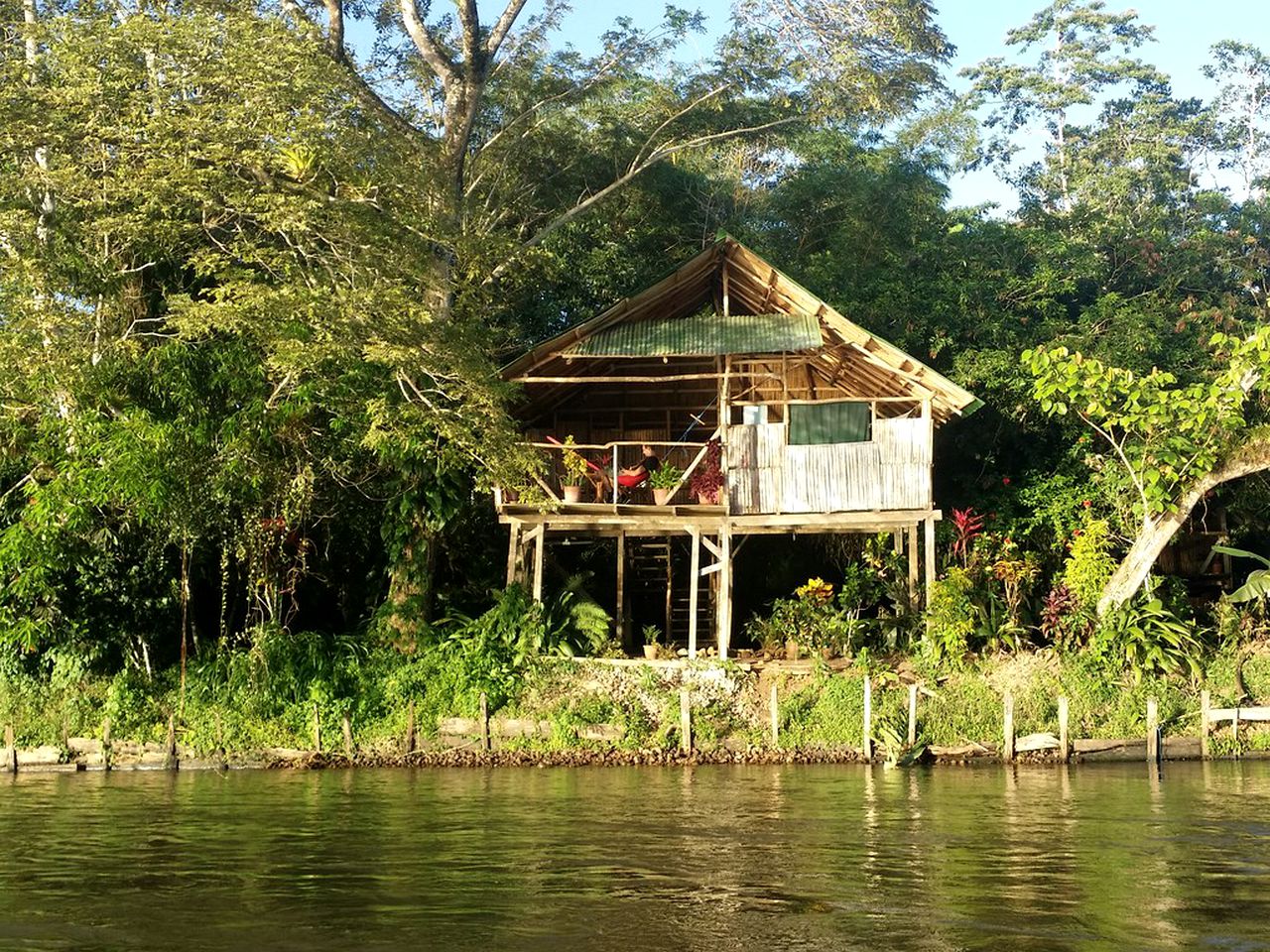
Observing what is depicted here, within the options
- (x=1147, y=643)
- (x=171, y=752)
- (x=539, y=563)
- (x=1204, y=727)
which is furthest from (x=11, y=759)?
(x=1204, y=727)

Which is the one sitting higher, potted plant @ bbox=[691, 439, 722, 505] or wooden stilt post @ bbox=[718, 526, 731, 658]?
potted plant @ bbox=[691, 439, 722, 505]

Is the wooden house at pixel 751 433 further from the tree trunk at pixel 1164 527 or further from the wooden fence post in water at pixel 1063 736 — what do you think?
the wooden fence post in water at pixel 1063 736

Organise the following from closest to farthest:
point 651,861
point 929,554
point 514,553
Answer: point 651,861 < point 929,554 < point 514,553

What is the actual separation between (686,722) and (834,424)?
15.3 ft

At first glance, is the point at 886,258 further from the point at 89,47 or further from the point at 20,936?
the point at 20,936

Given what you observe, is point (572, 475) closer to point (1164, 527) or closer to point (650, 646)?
point (650, 646)

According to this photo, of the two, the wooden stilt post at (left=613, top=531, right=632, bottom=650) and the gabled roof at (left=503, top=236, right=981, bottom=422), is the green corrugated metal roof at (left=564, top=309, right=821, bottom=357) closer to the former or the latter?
the gabled roof at (left=503, top=236, right=981, bottom=422)

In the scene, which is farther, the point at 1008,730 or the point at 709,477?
the point at 709,477

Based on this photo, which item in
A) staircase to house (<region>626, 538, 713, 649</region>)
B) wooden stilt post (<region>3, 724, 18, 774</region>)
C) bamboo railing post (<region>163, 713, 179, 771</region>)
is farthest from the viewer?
staircase to house (<region>626, 538, 713, 649</region>)

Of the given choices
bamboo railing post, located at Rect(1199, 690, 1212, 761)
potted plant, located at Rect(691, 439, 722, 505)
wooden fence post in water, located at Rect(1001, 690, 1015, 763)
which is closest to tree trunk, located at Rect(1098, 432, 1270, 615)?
bamboo railing post, located at Rect(1199, 690, 1212, 761)

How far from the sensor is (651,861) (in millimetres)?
11055

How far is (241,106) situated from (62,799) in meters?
8.02

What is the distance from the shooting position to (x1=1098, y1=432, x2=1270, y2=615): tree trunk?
736 inches

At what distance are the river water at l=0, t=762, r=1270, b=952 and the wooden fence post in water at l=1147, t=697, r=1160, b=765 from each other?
2.22 feet
